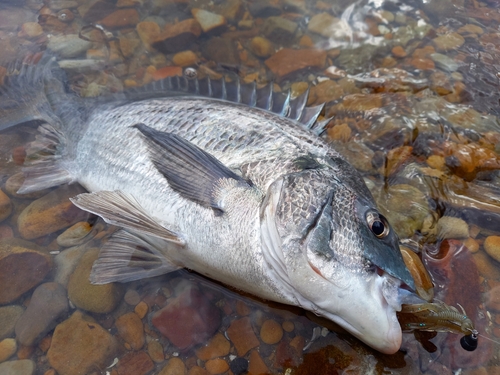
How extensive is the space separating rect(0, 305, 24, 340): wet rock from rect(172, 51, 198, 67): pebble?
2.84 metres

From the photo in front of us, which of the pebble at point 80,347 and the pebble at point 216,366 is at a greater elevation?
the pebble at point 80,347

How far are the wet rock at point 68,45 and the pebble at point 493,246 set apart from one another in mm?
4256

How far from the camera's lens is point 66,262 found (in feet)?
9.20

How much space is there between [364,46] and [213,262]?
10.8 ft

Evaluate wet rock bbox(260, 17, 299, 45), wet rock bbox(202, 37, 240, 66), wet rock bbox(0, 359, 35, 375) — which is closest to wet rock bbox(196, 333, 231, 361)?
wet rock bbox(0, 359, 35, 375)

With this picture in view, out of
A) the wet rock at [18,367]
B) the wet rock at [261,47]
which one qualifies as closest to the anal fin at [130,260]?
the wet rock at [18,367]

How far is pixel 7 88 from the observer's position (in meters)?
3.80

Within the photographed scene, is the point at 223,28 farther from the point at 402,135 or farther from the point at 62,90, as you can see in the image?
the point at 402,135

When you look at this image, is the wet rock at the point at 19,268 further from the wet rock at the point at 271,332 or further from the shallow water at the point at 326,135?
the wet rock at the point at 271,332

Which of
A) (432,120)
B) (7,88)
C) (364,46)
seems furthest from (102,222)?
(364,46)

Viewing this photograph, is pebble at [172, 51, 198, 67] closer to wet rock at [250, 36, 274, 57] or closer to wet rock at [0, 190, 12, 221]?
wet rock at [250, 36, 274, 57]

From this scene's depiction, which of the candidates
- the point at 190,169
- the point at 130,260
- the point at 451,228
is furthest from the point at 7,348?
the point at 451,228

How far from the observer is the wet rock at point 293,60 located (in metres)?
4.18

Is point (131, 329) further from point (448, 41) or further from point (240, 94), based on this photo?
point (448, 41)
